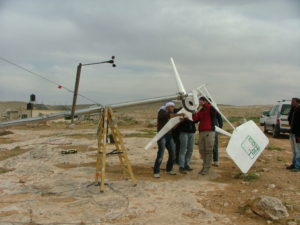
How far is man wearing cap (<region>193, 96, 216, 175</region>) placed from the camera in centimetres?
919

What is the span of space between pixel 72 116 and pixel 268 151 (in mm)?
9421

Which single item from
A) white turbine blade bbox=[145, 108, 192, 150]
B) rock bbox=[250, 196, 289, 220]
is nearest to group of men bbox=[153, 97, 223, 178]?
white turbine blade bbox=[145, 108, 192, 150]

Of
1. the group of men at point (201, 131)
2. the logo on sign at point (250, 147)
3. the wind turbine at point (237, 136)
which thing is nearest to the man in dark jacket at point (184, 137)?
the group of men at point (201, 131)

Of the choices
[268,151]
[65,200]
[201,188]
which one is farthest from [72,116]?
[268,151]

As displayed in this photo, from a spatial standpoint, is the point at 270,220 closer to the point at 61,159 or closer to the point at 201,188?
the point at 201,188

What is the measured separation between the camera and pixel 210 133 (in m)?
9.18

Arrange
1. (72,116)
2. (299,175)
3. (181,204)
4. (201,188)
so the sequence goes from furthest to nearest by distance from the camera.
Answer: (299,175)
(201,188)
(72,116)
(181,204)

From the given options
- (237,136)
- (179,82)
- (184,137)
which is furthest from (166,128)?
(237,136)

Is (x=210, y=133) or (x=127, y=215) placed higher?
(x=210, y=133)

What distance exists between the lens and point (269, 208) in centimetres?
578

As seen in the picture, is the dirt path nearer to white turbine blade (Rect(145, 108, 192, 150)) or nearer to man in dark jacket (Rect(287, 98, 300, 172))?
man in dark jacket (Rect(287, 98, 300, 172))

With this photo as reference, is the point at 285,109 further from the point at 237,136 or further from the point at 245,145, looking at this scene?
the point at 237,136

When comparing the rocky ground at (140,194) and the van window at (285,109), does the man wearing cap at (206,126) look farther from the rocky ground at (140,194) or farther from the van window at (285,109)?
the van window at (285,109)

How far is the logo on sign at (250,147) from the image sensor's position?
27.4ft
